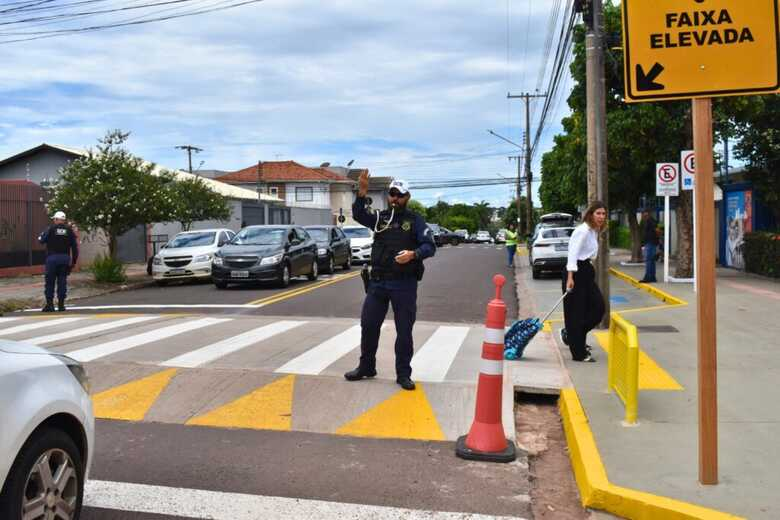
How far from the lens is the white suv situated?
125 inches

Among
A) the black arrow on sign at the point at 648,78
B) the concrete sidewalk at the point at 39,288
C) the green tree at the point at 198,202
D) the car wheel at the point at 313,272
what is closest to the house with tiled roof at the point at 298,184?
the green tree at the point at 198,202

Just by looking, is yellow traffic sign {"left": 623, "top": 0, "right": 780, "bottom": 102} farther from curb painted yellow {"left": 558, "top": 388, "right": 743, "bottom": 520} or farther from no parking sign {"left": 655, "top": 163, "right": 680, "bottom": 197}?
no parking sign {"left": 655, "top": 163, "right": 680, "bottom": 197}

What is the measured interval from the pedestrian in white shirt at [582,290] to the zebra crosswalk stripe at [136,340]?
16.8ft


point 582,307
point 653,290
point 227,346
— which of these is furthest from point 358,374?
point 653,290

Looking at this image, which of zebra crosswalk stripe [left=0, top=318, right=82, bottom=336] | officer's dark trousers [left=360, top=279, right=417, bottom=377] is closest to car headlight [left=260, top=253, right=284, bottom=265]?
zebra crosswalk stripe [left=0, top=318, right=82, bottom=336]

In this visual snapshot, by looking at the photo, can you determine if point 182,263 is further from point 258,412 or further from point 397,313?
point 258,412

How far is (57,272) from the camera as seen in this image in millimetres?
13719

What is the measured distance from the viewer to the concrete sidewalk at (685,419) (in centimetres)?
429

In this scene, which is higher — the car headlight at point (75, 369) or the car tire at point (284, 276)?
the car headlight at point (75, 369)

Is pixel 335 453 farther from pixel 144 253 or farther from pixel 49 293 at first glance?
pixel 144 253

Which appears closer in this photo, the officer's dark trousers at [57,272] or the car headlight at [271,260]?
the officer's dark trousers at [57,272]

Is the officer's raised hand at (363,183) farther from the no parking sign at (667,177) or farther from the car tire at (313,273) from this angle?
the car tire at (313,273)

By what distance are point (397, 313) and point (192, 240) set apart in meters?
14.7

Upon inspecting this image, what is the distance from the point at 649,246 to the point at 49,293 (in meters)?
12.5
